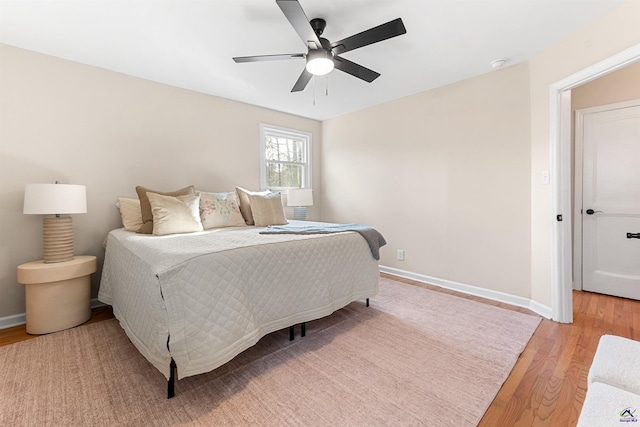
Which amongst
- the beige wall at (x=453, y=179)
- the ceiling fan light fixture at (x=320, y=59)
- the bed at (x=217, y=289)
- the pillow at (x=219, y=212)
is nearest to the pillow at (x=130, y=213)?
the bed at (x=217, y=289)

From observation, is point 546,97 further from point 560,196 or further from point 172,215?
point 172,215

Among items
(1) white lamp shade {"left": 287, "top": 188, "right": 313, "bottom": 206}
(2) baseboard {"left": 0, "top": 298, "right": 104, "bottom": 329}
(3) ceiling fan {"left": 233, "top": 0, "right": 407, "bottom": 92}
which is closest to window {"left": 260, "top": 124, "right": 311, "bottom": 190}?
(1) white lamp shade {"left": 287, "top": 188, "right": 313, "bottom": 206}

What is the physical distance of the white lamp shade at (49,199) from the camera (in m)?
2.08

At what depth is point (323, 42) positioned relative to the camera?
190 centimetres

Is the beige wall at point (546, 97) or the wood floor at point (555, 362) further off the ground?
the beige wall at point (546, 97)

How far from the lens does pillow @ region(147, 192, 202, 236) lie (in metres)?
2.39

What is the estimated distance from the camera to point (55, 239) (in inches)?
87.7

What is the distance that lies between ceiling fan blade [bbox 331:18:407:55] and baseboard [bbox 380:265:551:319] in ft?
8.51

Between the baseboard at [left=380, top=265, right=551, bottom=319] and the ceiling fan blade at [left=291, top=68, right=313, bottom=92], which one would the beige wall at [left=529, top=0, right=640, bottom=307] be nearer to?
the baseboard at [left=380, top=265, right=551, bottom=319]

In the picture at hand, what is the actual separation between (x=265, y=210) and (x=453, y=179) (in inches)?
86.6

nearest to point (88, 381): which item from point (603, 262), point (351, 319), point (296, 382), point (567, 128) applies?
point (296, 382)

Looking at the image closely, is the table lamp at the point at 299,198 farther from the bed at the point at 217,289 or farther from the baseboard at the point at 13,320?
the baseboard at the point at 13,320

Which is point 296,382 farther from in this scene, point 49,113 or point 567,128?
point 49,113

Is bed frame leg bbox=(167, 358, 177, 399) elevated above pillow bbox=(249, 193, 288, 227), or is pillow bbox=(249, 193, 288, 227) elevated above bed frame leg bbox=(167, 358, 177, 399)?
pillow bbox=(249, 193, 288, 227)
